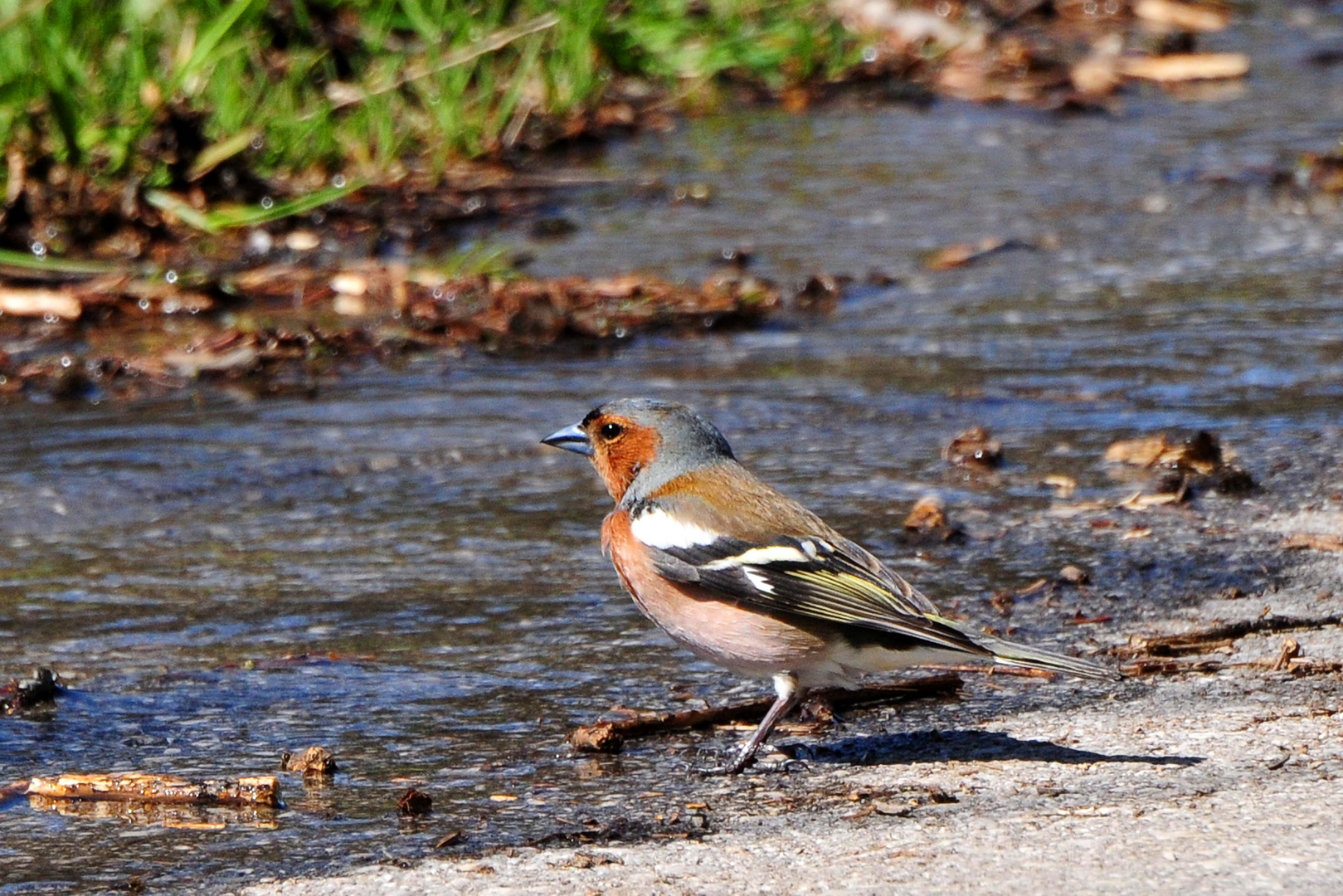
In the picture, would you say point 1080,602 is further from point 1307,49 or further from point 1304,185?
point 1307,49

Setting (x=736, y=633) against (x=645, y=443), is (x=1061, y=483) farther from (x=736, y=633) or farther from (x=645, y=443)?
(x=736, y=633)

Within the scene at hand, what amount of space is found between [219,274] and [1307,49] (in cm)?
705

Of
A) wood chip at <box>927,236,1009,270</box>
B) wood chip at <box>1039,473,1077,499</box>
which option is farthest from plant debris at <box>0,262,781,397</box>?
wood chip at <box>1039,473,1077,499</box>

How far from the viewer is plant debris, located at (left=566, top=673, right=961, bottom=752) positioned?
3.90 meters

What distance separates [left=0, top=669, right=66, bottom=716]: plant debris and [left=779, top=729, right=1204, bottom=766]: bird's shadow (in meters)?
1.53

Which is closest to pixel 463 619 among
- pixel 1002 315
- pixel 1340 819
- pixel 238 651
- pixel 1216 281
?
pixel 238 651

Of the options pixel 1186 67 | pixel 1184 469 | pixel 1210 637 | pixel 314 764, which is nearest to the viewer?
pixel 314 764

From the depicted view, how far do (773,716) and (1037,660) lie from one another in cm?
58

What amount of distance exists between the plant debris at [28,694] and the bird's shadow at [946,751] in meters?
1.53

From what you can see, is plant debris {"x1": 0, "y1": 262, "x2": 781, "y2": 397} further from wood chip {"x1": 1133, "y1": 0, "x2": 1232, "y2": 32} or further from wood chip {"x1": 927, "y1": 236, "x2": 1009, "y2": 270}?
wood chip {"x1": 1133, "y1": 0, "x2": 1232, "y2": 32}

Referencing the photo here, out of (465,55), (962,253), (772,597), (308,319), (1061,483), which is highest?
(465,55)

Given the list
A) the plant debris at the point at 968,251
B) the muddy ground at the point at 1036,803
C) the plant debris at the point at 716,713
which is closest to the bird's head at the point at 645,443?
the plant debris at the point at 716,713

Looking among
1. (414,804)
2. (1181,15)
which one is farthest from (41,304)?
(1181,15)

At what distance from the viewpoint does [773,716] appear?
4.08 m
